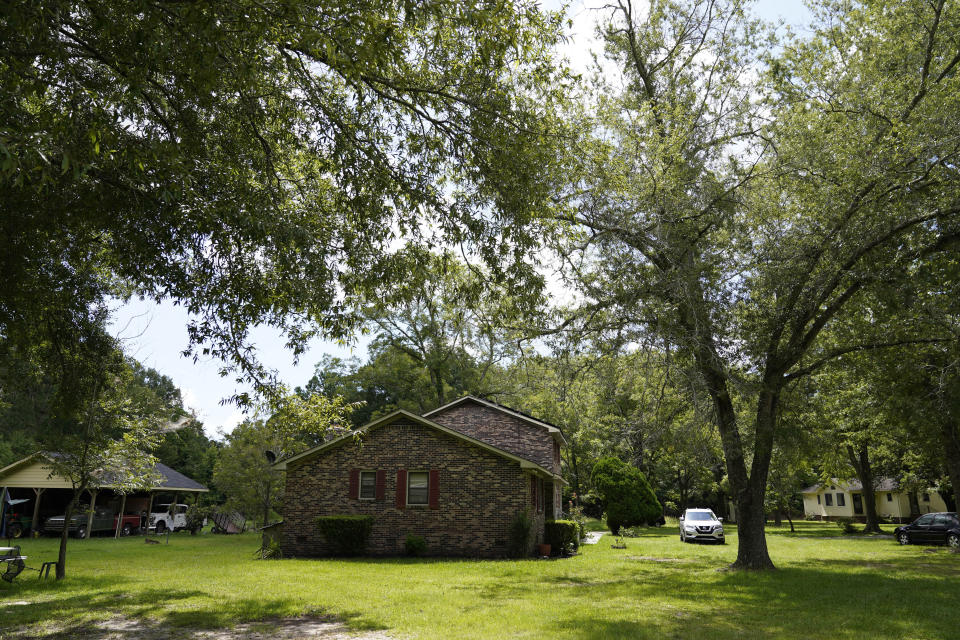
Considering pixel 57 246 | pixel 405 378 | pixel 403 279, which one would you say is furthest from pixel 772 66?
pixel 405 378

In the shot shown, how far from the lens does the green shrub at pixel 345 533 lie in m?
20.1

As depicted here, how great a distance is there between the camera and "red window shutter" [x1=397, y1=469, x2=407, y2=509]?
20797mm

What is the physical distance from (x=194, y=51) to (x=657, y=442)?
13.7 meters

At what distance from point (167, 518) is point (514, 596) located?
30.3 meters

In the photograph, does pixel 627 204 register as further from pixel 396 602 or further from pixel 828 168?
pixel 396 602

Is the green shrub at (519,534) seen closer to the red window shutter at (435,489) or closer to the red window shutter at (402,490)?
the red window shutter at (435,489)

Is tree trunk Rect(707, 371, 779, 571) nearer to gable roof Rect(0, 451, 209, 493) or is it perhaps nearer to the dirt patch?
the dirt patch

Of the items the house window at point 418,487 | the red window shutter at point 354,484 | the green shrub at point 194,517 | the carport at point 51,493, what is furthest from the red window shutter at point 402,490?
the green shrub at point 194,517

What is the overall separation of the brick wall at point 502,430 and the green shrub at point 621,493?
812 cm

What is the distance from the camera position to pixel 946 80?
13.1 meters

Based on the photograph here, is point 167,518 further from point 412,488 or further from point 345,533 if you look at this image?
point 412,488

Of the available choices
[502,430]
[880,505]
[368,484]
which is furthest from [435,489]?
[880,505]

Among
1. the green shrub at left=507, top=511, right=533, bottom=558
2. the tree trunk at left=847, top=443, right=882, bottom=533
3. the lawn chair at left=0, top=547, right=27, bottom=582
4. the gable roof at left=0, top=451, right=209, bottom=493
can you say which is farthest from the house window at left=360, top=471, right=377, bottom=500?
the tree trunk at left=847, top=443, right=882, bottom=533

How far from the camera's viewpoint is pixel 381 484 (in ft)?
69.2
